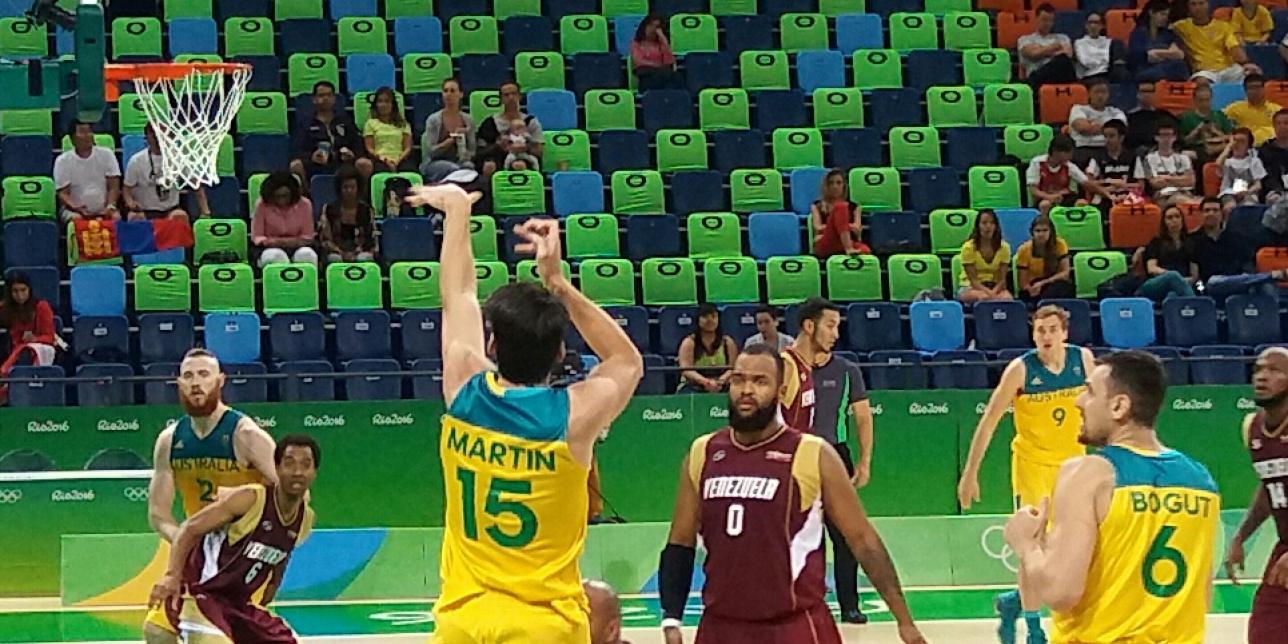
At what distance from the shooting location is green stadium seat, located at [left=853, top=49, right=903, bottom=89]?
19844 millimetres

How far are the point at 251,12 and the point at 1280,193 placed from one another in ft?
31.5

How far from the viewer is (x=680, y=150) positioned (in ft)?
60.8

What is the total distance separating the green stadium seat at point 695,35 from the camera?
20.2m

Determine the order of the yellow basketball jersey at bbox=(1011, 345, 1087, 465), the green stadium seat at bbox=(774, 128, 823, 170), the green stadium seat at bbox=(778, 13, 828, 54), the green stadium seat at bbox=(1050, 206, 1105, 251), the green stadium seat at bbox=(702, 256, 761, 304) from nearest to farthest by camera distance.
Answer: the yellow basketball jersey at bbox=(1011, 345, 1087, 465)
the green stadium seat at bbox=(702, 256, 761, 304)
the green stadium seat at bbox=(1050, 206, 1105, 251)
the green stadium seat at bbox=(774, 128, 823, 170)
the green stadium seat at bbox=(778, 13, 828, 54)

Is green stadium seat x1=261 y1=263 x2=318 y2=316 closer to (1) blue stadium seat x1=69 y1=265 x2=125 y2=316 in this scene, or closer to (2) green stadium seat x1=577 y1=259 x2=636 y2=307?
(1) blue stadium seat x1=69 y1=265 x2=125 y2=316

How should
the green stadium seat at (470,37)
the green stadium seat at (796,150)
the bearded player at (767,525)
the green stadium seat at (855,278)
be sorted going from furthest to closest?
the green stadium seat at (470,37)
the green stadium seat at (796,150)
the green stadium seat at (855,278)
the bearded player at (767,525)

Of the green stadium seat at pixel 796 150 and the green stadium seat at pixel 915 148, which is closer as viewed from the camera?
the green stadium seat at pixel 796 150

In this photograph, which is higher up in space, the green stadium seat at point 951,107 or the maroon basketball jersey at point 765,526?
the green stadium seat at point 951,107

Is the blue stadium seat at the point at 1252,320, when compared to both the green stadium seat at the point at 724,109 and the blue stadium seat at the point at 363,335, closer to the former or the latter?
the green stadium seat at the point at 724,109

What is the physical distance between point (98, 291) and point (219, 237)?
117 cm

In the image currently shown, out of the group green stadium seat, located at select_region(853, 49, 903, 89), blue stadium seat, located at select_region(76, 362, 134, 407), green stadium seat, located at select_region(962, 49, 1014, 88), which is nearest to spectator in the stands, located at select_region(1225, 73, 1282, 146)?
green stadium seat, located at select_region(962, 49, 1014, 88)

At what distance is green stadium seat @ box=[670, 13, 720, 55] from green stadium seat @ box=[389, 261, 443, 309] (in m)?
4.70

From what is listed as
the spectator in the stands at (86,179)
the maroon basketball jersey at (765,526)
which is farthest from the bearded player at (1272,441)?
the spectator in the stands at (86,179)

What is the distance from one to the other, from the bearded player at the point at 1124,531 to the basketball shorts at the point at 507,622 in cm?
120
